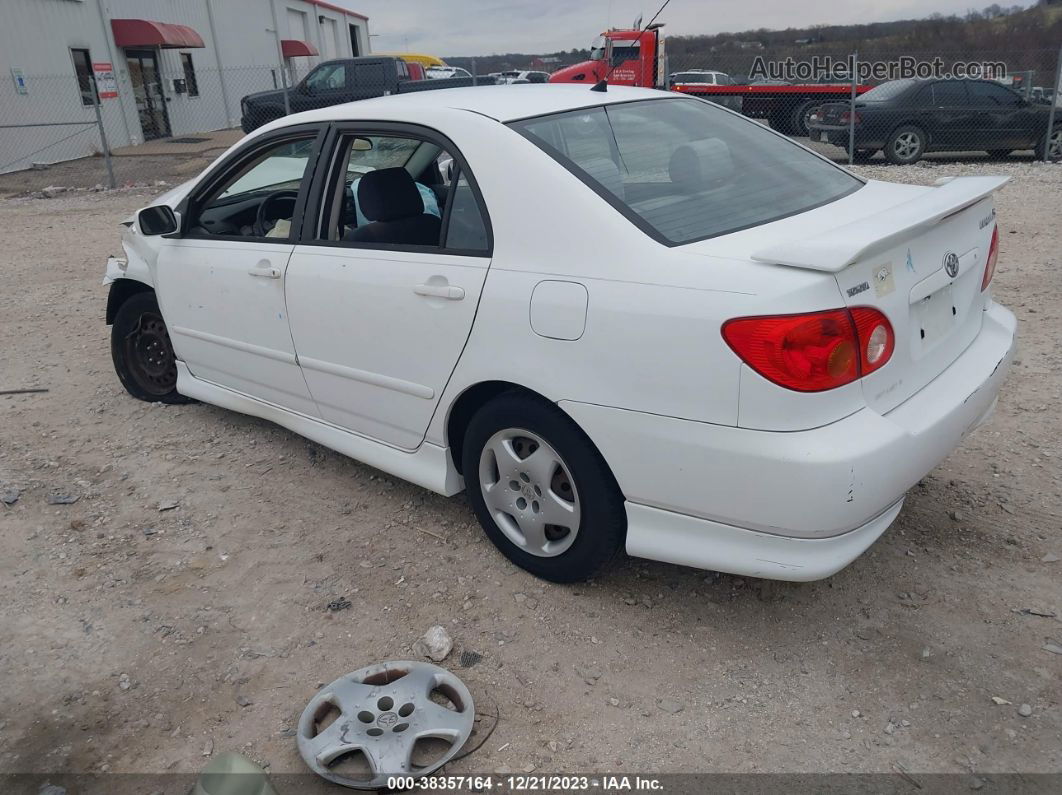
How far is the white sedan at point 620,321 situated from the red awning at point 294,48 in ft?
114

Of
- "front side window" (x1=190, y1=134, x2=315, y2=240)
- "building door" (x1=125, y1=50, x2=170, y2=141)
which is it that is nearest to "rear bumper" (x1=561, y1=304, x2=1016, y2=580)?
"front side window" (x1=190, y1=134, x2=315, y2=240)

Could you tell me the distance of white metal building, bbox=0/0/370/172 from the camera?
17.8 m

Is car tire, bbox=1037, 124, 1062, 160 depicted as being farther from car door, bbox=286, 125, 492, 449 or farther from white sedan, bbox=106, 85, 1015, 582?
car door, bbox=286, 125, 492, 449

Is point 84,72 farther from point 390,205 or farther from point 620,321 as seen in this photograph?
point 620,321

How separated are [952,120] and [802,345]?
1287 cm

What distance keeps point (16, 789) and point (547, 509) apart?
5.65 ft

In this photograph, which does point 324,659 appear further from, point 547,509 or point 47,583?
point 47,583

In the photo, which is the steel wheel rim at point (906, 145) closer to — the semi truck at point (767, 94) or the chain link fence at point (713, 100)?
the chain link fence at point (713, 100)

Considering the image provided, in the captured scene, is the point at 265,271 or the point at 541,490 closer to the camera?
the point at 541,490

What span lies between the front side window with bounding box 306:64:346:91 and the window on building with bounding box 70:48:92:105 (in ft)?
20.3

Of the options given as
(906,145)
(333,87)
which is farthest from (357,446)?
Result: (333,87)

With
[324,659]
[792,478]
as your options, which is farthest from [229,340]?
[792,478]

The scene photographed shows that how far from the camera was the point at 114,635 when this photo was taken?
295 cm

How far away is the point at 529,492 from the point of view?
116 inches
